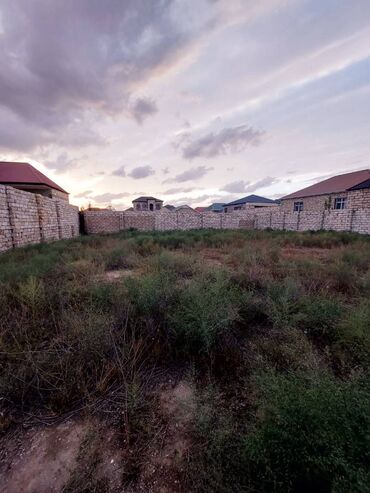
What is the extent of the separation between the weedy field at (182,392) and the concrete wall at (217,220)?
12744 millimetres

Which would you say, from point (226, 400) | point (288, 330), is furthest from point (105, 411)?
point (288, 330)

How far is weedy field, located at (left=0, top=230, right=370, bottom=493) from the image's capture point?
1008mm

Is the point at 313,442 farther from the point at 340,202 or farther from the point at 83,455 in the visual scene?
the point at 340,202

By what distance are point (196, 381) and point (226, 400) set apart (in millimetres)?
293

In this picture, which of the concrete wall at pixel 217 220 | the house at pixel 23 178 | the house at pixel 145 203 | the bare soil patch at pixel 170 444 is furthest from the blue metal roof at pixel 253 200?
the bare soil patch at pixel 170 444

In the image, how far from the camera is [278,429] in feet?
3.42

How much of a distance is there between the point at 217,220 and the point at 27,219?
542 inches

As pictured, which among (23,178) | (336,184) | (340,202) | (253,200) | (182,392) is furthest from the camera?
(253,200)

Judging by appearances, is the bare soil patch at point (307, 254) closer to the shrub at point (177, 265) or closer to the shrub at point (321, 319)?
the shrub at point (177, 265)

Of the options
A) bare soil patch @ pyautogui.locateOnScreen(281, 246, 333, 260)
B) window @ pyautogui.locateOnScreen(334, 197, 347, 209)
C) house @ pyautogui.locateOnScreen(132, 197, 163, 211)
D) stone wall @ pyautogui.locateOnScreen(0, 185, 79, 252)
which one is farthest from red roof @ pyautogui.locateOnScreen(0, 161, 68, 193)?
window @ pyautogui.locateOnScreen(334, 197, 347, 209)

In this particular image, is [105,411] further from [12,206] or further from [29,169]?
[29,169]

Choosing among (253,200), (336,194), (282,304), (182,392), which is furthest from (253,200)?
(182,392)

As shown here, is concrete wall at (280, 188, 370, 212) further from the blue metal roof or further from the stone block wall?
the blue metal roof

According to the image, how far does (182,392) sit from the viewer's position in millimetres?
1717
